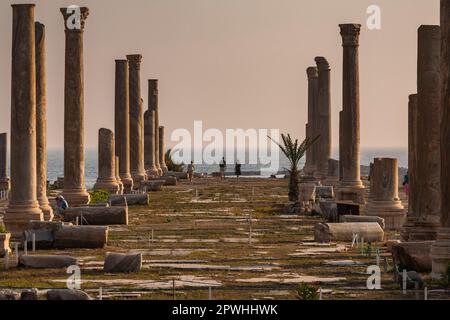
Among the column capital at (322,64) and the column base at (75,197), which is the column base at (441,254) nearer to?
the column base at (75,197)

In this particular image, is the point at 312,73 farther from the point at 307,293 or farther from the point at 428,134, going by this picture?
the point at 307,293

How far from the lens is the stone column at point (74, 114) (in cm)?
4691

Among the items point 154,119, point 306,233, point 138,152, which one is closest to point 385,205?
point 306,233

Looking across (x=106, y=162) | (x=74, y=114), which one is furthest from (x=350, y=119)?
(x=106, y=162)

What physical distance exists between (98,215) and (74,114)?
754cm

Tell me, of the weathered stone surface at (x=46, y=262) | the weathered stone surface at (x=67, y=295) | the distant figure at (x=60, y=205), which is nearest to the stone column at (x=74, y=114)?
the distant figure at (x=60, y=205)

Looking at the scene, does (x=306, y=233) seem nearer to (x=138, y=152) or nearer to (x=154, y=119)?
(x=138, y=152)

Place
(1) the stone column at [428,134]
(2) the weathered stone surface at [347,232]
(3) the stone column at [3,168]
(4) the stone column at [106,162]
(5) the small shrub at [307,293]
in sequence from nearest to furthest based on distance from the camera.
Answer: (5) the small shrub at [307,293] < (1) the stone column at [428,134] < (2) the weathered stone surface at [347,232] < (4) the stone column at [106,162] < (3) the stone column at [3,168]

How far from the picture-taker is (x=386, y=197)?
41.0m

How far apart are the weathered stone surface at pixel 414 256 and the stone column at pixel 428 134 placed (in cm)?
356

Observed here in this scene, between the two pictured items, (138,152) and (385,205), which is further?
(138,152)

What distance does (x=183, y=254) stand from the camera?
31.9 meters
